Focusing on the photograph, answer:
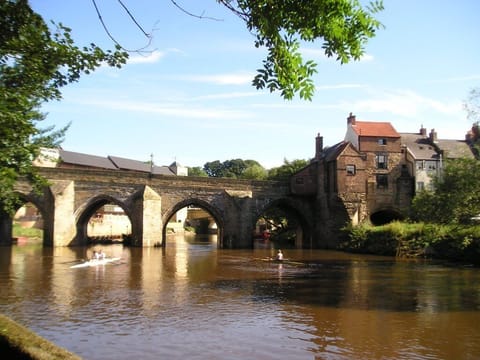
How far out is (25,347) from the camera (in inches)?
187

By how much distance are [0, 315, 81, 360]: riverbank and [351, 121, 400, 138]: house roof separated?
151 feet

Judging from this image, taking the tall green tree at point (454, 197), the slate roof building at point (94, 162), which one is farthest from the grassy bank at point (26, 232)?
the tall green tree at point (454, 197)

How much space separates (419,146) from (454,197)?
76.0ft

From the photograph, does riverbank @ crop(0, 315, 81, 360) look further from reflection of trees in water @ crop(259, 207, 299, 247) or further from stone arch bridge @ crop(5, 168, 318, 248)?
reflection of trees in water @ crop(259, 207, 299, 247)

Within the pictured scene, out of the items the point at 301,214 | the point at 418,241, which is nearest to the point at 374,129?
the point at 301,214

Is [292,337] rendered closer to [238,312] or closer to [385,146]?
[238,312]

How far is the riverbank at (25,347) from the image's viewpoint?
14.9 ft

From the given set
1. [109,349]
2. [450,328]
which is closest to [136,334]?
[109,349]

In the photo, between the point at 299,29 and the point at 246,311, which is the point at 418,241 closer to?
the point at 246,311

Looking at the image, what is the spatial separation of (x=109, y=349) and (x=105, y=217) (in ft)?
176

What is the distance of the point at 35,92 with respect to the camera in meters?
7.68

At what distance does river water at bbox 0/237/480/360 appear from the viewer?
11.4 metres

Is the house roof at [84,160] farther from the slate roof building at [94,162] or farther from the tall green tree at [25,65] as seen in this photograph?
the tall green tree at [25,65]

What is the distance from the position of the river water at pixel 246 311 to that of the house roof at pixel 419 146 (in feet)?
82.2
